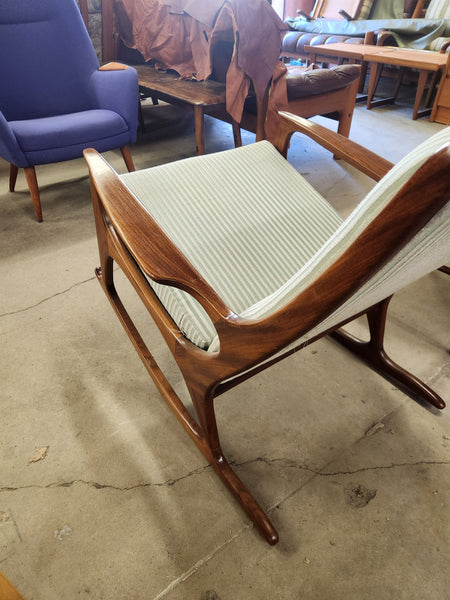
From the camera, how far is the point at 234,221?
1.06 metres

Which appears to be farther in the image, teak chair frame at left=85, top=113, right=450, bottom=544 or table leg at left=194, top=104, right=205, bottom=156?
table leg at left=194, top=104, right=205, bottom=156

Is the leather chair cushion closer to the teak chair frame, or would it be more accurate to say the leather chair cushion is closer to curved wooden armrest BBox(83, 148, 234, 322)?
the teak chair frame

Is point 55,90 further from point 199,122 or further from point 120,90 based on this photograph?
point 199,122

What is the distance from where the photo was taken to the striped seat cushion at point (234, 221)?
0.90m

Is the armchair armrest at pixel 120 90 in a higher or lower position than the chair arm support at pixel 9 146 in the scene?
higher

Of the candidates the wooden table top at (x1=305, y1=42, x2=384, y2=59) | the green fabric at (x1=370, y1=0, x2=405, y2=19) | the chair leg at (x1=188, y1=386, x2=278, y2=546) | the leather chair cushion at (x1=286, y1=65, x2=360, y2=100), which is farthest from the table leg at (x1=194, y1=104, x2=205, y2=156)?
the green fabric at (x1=370, y1=0, x2=405, y2=19)

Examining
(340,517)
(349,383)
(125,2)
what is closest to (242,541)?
(340,517)

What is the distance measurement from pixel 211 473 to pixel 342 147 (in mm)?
908

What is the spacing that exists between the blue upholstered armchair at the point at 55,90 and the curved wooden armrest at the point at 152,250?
52.0 inches

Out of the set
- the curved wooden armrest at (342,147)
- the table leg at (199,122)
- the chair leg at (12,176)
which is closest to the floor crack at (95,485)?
the curved wooden armrest at (342,147)

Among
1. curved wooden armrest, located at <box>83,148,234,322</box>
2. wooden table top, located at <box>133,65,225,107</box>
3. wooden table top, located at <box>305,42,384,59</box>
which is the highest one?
curved wooden armrest, located at <box>83,148,234,322</box>

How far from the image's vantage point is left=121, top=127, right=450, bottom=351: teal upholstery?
0.87 meters

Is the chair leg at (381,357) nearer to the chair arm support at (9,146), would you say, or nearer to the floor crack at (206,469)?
the floor crack at (206,469)

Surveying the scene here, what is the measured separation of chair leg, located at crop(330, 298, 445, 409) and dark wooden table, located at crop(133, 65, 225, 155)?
158cm
